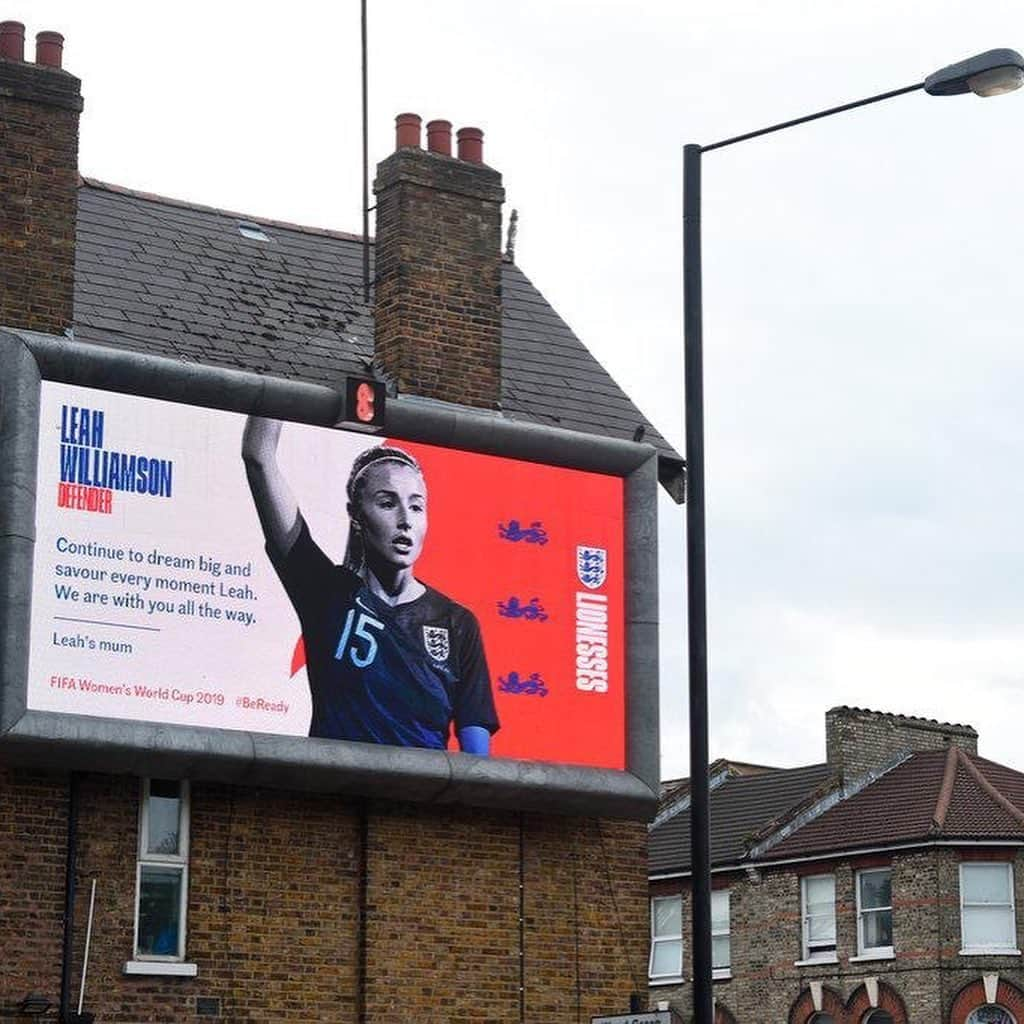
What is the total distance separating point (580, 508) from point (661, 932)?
88.9 ft

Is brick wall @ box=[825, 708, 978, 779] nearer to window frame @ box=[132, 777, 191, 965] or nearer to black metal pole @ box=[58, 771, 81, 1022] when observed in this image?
window frame @ box=[132, 777, 191, 965]

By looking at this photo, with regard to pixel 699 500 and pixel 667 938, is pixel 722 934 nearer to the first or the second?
pixel 667 938

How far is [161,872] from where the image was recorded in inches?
814

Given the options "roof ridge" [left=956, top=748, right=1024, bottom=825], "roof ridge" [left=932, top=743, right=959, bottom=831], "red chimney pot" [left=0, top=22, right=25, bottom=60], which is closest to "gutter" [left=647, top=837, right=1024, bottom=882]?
"roof ridge" [left=932, top=743, right=959, bottom=831]

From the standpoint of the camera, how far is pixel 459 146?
24.7m

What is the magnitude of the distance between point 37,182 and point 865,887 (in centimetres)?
2786

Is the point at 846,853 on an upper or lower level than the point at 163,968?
upper

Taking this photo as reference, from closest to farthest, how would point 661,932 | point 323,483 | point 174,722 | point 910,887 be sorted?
1. point 174,722
2. point 323,483
3. point 910,887
4. point 661,932

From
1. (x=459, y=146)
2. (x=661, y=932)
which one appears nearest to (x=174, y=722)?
(x=459, y=146)

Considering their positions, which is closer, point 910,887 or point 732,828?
point 910,887

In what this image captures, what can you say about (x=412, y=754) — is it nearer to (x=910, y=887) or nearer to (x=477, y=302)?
(x=477, y=302)

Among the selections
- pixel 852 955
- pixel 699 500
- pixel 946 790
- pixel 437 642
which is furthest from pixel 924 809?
pixel 699 500

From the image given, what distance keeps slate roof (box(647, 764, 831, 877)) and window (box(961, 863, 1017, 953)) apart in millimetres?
4529

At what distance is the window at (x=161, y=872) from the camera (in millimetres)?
20453
